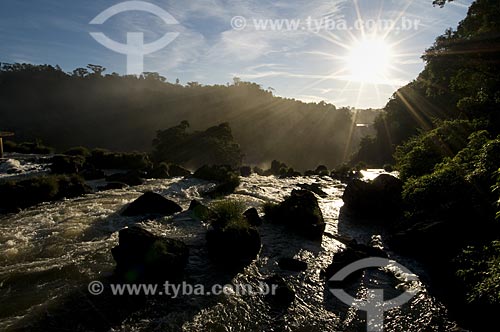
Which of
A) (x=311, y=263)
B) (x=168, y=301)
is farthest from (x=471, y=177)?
(x=168, y=301)

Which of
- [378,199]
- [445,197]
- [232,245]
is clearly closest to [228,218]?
[232,245]

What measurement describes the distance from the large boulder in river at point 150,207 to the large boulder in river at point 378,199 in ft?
39.4

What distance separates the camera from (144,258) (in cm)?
962

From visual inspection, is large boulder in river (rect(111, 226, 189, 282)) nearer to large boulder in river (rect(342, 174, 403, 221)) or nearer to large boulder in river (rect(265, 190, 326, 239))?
large boulder in river (rect(265, 190, 326, 239))

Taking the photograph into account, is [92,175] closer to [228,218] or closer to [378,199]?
[228,218]

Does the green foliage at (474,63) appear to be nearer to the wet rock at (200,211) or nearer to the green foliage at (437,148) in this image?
the green foliage at (437,148)

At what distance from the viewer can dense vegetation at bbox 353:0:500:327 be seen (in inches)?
387

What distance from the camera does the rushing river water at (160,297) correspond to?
7.86 meters

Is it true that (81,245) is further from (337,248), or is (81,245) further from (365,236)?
(365,236)

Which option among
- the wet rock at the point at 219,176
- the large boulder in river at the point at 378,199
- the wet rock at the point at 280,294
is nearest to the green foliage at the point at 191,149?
the wet rock at the point at 219,176

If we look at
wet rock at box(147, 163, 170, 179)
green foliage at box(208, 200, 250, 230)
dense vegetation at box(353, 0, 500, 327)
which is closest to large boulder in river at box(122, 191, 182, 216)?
green foliage at box(208, 200, 250, 230)

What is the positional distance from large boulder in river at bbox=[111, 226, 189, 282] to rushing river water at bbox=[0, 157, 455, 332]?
0.63 metres

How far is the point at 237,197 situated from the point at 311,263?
36.5 ft

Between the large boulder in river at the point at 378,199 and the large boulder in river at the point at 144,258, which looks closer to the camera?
the large boulder in river at the point at 144,258
